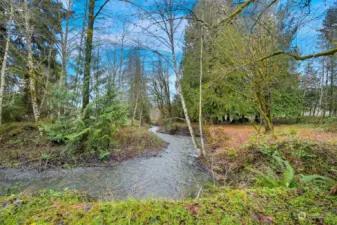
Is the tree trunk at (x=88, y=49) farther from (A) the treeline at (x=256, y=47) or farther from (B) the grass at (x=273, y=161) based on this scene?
(B) the grass at (x=273, y=161)

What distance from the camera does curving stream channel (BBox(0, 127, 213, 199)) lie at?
3680mm

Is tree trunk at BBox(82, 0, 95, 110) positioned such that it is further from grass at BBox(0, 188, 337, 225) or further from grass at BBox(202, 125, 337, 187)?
grass at BBox(202, 125, 337, 187)

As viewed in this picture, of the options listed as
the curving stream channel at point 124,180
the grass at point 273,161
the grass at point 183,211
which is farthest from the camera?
the curving stream channel at point 124,180

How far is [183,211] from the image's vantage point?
1.33 meters

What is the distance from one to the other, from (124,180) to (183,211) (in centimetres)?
349

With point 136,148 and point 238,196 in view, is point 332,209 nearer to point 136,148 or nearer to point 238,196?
point 238,196

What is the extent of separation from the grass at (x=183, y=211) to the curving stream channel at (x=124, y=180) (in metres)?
2.04

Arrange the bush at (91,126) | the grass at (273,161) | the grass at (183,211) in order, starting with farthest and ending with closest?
the bush at (91,126), the grass at (273,161), the grass at (183,211)

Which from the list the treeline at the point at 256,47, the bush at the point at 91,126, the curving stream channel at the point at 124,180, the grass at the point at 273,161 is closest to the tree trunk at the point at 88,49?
the bush at the point at 91,126

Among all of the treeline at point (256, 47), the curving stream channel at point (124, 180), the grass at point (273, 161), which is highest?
the treeline at point (256, 47)

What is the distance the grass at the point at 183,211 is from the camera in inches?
48.6

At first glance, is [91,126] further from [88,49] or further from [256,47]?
[256,47]

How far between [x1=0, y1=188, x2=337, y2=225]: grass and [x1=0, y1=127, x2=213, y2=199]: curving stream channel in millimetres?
2041

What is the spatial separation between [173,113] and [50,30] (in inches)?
503
